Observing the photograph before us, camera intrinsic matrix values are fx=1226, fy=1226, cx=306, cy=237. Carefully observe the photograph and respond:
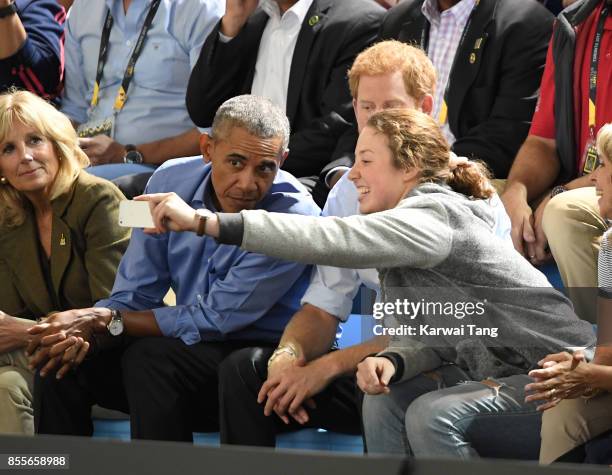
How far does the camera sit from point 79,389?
3717mm

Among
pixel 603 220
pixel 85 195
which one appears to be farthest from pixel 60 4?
pixel 603 220

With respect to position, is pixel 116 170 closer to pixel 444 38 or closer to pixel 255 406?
pixel 444 38

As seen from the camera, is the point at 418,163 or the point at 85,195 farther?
the point at 85,195

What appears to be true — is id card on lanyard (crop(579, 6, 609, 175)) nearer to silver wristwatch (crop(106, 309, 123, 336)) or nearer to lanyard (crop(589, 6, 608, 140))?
lanyard (crop(589, 6, 608, 140))

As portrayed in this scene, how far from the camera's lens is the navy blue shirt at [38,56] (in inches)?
211

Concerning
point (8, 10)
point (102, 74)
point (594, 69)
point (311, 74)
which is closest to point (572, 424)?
point (594, 69)

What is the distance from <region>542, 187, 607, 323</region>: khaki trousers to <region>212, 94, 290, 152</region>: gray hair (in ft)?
2.82

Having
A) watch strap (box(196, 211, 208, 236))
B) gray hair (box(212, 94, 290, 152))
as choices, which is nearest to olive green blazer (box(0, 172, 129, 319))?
gray hair (box(212, 94, 290, 152))

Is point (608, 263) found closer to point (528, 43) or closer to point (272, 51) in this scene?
point (528, 43)

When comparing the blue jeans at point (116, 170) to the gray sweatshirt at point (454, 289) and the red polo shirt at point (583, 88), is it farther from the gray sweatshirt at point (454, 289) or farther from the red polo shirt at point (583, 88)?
the gray sweatshirt at point (454, 289)

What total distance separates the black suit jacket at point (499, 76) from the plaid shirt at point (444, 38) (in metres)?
0.06

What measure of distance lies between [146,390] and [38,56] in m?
2.42

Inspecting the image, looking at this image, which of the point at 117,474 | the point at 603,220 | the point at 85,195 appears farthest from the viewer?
the point at 85,195

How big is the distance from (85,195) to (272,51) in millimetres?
1153
